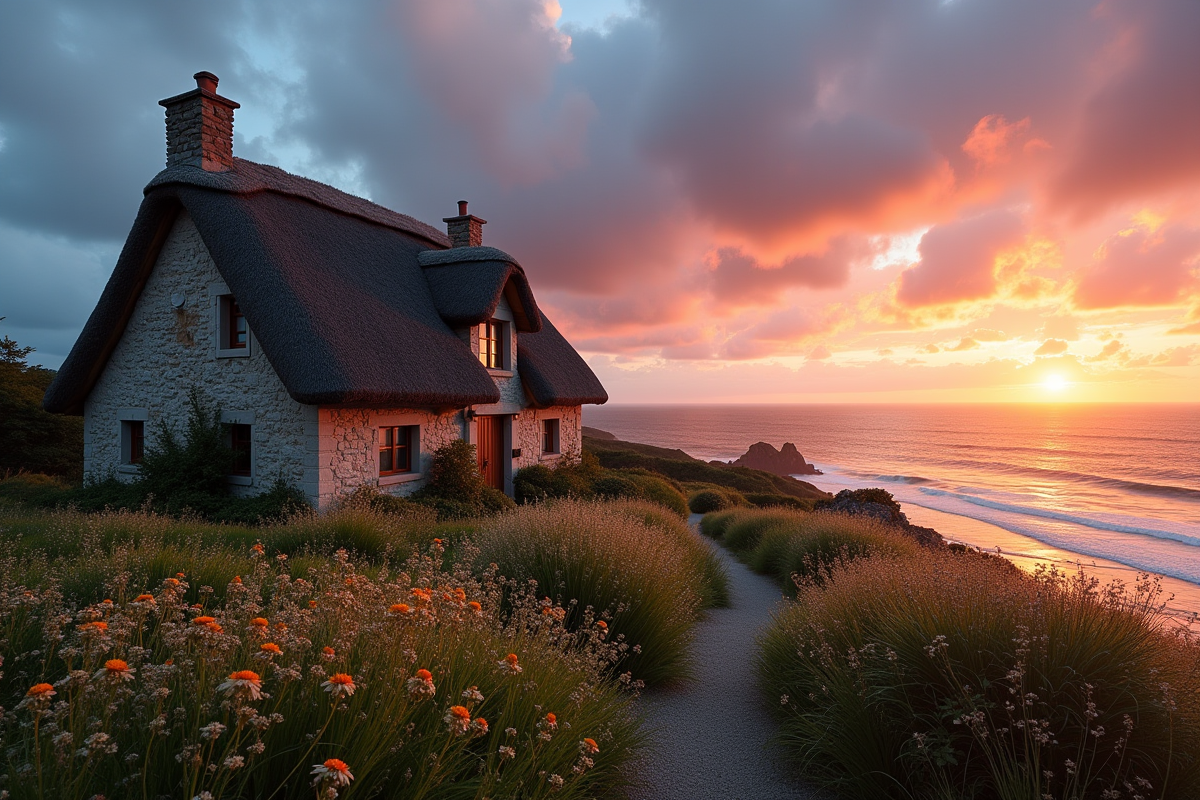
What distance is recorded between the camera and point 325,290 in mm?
11906

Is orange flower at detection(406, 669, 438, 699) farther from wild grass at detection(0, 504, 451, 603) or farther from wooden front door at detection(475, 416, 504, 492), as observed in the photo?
wooden front door at detection(475, 416, 504, 492)

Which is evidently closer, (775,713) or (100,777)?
(100,777)

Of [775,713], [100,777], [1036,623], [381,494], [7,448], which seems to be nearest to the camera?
[100,777]

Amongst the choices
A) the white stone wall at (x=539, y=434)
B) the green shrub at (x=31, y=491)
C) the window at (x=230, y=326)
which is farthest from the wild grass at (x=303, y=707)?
the white stone wall at (x=539, y=434)

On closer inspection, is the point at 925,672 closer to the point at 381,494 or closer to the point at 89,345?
the point at 381,494

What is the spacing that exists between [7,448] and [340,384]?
1650 centimetres

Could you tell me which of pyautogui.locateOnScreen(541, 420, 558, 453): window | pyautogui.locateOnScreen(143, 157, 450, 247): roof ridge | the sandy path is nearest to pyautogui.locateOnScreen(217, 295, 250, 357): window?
pyautogui.locateOnScreen(143, 157, 450, 247): roof ridge

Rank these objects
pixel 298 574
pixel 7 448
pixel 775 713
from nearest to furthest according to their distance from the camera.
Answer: pixel 775 713 → pixel 298 574 → pixel 7 448

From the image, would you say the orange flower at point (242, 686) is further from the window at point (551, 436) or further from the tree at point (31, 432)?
the tree at point (31, 432)

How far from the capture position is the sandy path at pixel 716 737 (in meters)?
3.68

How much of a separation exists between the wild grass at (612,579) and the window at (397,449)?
6836mm

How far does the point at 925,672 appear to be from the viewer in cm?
340

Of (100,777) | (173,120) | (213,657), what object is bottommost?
(100,777)

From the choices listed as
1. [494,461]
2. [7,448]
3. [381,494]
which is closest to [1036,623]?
[381,494]
